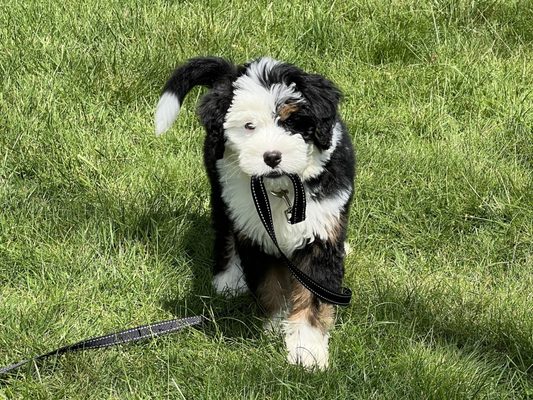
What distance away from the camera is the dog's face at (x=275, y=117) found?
103 inches

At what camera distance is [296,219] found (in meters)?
2.88

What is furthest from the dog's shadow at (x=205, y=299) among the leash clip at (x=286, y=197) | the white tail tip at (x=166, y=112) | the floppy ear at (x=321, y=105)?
the floppy ear at (x=321, y=105)

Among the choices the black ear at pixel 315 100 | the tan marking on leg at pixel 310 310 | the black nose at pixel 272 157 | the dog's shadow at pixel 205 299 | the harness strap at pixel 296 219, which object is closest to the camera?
the black nose at pixel 272 157

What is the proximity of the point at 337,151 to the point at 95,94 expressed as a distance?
2.03 meters

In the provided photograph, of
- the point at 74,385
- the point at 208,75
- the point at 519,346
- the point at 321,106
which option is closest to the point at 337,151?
the point at 321,106

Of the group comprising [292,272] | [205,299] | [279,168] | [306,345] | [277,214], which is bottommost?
[205,299]

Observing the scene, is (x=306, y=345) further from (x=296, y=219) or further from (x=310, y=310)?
(x=296, y=219)

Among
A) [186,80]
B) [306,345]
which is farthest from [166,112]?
[306,345]

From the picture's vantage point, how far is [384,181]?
4039 millimetres

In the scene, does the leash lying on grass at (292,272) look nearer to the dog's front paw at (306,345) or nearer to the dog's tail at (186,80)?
the dog's front paw at (306,345)

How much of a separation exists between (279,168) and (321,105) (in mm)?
282

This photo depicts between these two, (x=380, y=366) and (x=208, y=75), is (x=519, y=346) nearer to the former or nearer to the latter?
(x=380, y=366)

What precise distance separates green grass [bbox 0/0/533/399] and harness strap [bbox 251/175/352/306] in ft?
0.58

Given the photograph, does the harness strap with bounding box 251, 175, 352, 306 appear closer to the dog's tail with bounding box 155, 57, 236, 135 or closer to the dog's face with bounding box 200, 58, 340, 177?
the dog's face with bounding box 200, 58, 340, 177
